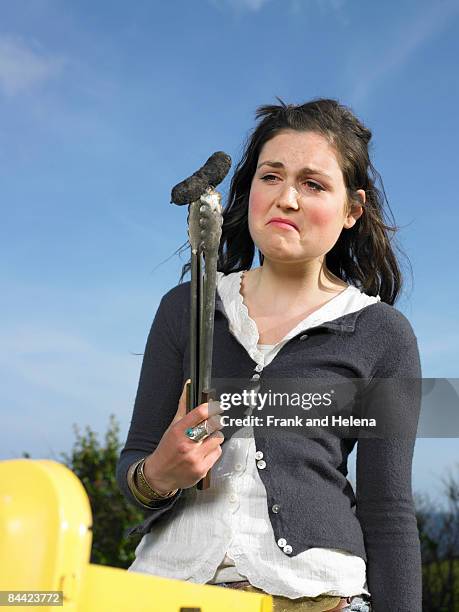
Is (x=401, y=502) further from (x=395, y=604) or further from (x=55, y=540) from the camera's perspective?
(x=55, y=540)

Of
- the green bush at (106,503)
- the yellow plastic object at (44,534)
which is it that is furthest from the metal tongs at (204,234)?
the green bush at (106,503)

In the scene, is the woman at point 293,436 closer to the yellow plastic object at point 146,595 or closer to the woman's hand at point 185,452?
the woman's hand at point 185,452

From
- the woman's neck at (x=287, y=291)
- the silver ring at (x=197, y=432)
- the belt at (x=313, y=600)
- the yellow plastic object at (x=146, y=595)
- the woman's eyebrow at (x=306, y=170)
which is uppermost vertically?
the woman's eyebrow at (x=306, y=170)

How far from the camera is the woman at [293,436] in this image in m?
1.78

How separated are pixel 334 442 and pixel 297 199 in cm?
59

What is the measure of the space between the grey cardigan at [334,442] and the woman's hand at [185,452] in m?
0.17

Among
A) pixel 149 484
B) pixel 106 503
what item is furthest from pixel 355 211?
pixel 106 503

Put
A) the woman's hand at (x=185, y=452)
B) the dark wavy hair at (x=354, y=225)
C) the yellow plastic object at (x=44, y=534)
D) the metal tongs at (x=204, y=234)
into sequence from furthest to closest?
the dark wavy hair at (x=354, y=225) → the woman's hand at (x=185, y=452) → the metal tongs at (x=204, y=234) → the yellow plastic object at (x=44, y=534)

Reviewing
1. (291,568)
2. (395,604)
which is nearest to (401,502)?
(395,604)

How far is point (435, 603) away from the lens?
19.4ft

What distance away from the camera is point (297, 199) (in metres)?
2.04

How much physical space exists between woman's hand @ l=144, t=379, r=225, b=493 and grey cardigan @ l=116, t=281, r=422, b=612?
173 mm

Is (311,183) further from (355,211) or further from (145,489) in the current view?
(145,489)

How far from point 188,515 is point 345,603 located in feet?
1.26
